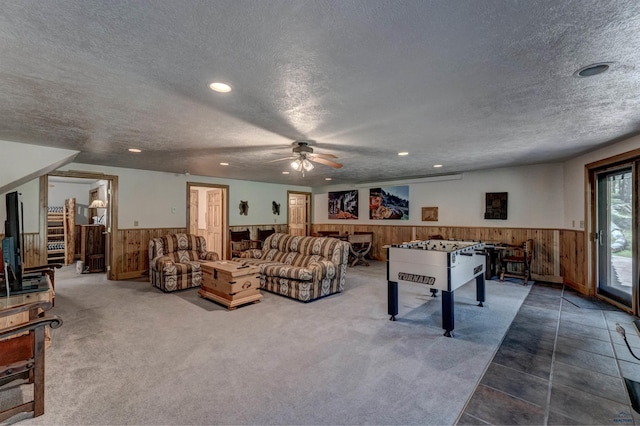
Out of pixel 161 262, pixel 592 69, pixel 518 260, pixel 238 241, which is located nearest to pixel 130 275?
pixel 161 262

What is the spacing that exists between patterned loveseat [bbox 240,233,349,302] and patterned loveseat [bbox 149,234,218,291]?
0.96m

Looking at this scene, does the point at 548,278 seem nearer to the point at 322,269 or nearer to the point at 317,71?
the point at 322,269

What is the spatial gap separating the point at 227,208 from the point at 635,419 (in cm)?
742

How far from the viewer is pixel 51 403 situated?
2.03m

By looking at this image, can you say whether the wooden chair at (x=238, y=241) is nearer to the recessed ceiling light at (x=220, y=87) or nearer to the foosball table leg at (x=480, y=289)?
the foosball table leg at (x=480, y=289)

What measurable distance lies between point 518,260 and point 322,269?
379 centimetres

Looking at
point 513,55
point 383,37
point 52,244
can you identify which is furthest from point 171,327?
point 52,244

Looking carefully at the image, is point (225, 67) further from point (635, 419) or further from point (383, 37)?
point (635, 419)

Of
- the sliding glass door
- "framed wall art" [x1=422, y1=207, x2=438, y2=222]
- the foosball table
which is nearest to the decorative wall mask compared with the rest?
"framed wall art" [x1=422, y1=207, x2=438, y2=222]

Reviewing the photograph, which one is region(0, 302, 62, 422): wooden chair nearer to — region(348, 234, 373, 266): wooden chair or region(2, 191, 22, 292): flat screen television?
region(2, 191, 22, 292): flat screen television

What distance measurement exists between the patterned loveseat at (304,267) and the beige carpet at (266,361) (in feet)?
0.80

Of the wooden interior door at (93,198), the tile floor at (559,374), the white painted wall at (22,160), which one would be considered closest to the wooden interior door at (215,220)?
the wooden interior door at (93,198)

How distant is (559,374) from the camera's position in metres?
2.40

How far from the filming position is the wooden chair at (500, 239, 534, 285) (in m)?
5.45
